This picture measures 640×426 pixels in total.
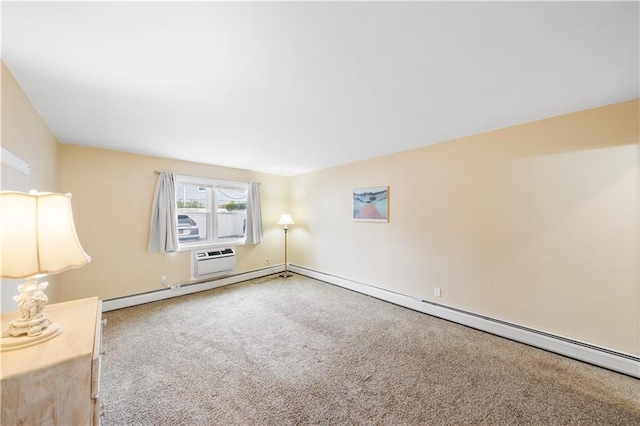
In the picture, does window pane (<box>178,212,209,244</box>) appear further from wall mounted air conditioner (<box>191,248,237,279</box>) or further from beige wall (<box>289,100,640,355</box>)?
beige wall (<box>289,100,640,355</box>)

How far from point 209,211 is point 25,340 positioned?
3.54 m

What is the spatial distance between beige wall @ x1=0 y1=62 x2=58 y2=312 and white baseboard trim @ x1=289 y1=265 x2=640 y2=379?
3.84m

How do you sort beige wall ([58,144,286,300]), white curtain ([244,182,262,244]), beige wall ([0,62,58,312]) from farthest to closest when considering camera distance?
white curtain ([244,182,262,244]) < beige wall ([58,144,286,300]) < beige wall ([0,62,58,312])

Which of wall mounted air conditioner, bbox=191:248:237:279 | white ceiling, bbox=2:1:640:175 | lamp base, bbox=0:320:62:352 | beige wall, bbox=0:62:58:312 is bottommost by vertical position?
wall mounted air conditioner, bbox=191:248:237:279

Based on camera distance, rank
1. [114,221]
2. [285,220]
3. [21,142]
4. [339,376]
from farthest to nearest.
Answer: [285,220]
[114,221]
[339,376]
[21,142]

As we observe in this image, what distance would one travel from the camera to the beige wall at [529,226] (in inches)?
80.0

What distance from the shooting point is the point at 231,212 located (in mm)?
4699

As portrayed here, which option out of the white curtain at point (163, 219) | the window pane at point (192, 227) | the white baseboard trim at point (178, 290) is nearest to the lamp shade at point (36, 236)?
the white curtain at point (163, 219)

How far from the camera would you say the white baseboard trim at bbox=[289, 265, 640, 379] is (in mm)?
2006

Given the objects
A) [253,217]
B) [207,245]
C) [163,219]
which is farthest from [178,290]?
[253,217]

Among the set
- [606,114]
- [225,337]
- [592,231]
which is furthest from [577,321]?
[225,337]

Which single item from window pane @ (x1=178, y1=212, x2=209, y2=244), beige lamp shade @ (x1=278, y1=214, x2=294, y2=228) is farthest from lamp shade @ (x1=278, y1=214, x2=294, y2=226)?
window pane @ (x1=178, y1=212, x2=209, y2=244)

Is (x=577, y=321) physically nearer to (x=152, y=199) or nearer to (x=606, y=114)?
(x=606, y=114)

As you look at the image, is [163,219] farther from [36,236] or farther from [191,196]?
[36,236]
